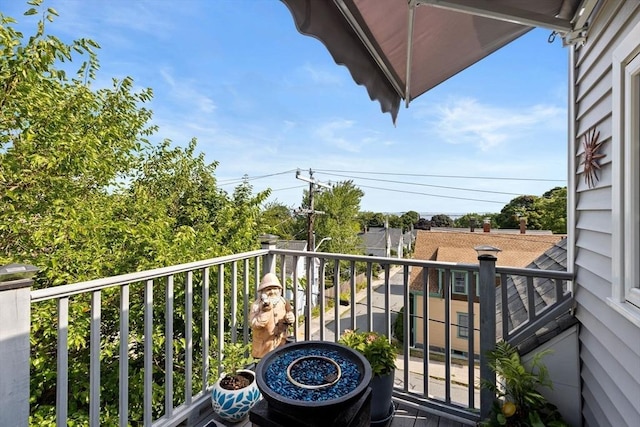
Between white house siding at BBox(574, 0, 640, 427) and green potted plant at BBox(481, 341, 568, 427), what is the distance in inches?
7.7

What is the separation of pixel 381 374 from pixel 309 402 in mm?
758

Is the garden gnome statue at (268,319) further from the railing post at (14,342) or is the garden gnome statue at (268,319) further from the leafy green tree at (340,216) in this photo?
the leafy green tree at (340,216)

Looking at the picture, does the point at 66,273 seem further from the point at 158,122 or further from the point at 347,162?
the point at 347,162

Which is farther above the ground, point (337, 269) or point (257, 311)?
point (337, 269)

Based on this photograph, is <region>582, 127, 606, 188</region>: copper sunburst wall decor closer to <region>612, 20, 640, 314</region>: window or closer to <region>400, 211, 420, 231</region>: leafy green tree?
<region>612, 20, 640, 314</region>: window

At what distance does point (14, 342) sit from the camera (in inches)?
45.2

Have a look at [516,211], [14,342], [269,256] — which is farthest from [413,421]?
[516,211]

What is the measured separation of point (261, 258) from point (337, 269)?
2.69 ft

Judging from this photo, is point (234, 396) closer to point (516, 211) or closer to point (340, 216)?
point (340, 216)

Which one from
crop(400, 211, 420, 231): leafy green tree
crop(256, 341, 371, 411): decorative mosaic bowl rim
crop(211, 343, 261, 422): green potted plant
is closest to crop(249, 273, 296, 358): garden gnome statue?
crop(211, 343, 261, 422): green potted plant

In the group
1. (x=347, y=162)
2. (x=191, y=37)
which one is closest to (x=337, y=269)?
(x=191, y=37)

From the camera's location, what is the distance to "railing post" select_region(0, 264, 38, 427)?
1.12 metres

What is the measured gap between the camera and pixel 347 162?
22.8 meters

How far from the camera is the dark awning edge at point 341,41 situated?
4.39ft
